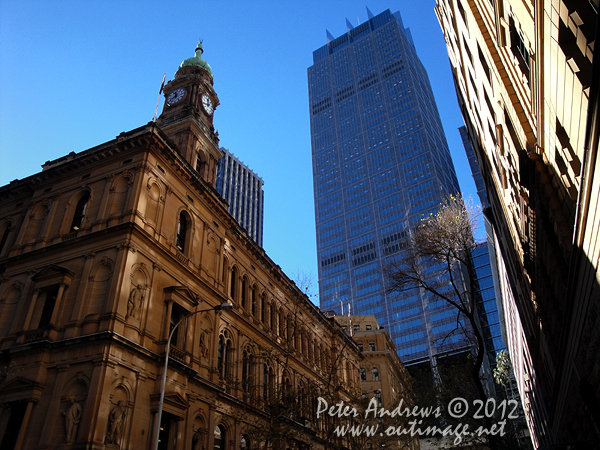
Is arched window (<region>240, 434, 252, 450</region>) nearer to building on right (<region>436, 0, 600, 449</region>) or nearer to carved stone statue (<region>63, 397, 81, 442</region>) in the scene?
carved stone statue (<region>63, 397, 81, 442</region>)

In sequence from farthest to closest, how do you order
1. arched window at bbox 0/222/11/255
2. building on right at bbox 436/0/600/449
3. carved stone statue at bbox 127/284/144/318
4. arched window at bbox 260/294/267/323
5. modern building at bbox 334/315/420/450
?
modern building at bbox 334/315/420/450, arched window at bbox 260/294/267/323, arched window at bbox 0/222/11/255, carved stone statue at bbox 127/284/144/318, building on right at bbox 436/0/600/449

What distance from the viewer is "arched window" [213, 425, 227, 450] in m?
26.7

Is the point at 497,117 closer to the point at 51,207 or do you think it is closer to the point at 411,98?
the point at 51,207

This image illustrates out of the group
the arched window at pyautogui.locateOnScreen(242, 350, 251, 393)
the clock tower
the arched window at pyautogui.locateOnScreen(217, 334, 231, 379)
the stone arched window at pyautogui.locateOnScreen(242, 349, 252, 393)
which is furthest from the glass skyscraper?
the arched window at pyautogui.locateOnScreen(217, 334, 231, 379)

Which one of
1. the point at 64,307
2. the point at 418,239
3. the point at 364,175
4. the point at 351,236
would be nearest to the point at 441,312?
the point at 351,236

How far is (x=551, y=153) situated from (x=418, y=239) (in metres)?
14.8

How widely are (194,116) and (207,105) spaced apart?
4.53 m

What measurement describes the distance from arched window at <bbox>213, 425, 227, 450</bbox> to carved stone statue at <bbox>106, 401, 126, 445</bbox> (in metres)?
7.95

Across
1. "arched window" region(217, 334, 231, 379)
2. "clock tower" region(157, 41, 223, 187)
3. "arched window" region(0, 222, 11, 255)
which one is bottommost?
"arched window" region(217, 334, 231, 379)

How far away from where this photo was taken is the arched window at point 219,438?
1050 inches

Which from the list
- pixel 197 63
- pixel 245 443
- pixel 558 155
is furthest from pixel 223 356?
pixel 197 63

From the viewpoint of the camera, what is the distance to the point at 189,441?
23453 millimetres

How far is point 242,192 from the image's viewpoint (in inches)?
6885

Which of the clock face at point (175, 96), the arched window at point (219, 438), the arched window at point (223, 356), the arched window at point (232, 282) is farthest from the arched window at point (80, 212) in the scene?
the clock face at point (175, 96)
